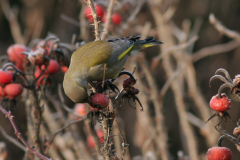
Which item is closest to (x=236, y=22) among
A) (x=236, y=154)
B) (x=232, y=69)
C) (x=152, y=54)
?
(x=232, y=69)

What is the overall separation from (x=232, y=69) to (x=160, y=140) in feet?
15.8

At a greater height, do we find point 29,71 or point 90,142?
point 29,71

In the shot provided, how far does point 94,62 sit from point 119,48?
1.12 ft

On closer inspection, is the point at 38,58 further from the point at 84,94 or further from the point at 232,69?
the point at 232,69

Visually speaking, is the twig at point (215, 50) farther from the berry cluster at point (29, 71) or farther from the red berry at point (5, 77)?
the red berry at point (5, 77)

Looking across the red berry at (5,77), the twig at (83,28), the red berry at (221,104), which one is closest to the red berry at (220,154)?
the red berry at (221,104)

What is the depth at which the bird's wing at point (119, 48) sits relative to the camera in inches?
114

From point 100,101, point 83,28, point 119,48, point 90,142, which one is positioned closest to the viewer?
point 100,101

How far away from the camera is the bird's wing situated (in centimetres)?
290

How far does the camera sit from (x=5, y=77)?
7.91ft

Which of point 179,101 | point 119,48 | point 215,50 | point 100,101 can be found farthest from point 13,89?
point 215,50

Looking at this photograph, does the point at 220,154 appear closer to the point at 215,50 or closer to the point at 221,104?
the point at 221,104

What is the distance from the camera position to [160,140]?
11.9 ft

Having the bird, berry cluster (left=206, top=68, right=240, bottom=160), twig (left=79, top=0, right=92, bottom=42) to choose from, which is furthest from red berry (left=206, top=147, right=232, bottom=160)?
twig (left=79, top=0, right=92, bottom=42)
